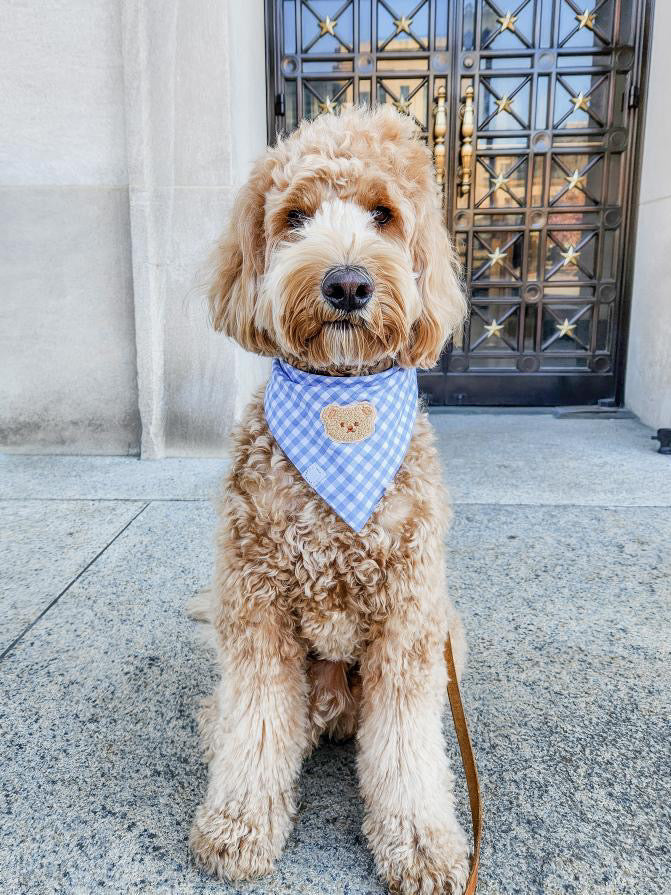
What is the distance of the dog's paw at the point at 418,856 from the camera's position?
144 centimetres

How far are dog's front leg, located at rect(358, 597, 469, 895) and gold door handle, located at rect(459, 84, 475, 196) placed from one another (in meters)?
A: 4.44

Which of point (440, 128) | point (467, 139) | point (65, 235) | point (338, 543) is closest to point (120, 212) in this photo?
point (65, 235)

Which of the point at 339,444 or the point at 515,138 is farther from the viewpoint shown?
the point at 515,138

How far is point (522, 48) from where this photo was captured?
4898 millimetres

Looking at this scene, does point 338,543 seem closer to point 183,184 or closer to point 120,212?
point 183,184

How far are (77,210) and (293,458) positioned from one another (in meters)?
3.53

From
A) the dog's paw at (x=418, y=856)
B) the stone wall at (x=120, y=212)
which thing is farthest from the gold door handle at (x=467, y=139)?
the dog's paw at (x=418, y=856)

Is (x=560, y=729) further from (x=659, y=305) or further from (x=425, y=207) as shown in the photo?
(x=659, y=305)

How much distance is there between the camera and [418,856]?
146 centimetres

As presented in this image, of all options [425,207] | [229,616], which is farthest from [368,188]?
[229,616]

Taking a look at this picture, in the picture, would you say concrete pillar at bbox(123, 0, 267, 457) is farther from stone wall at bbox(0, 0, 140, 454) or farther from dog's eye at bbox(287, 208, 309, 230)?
dog's eye at bbox(287, 208, 309, 230)

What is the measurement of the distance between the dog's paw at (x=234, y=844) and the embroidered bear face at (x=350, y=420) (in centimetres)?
95

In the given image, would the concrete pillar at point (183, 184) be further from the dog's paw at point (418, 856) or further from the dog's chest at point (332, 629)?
the dog's paw at point (418, 856)

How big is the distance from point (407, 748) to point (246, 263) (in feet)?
4.29
